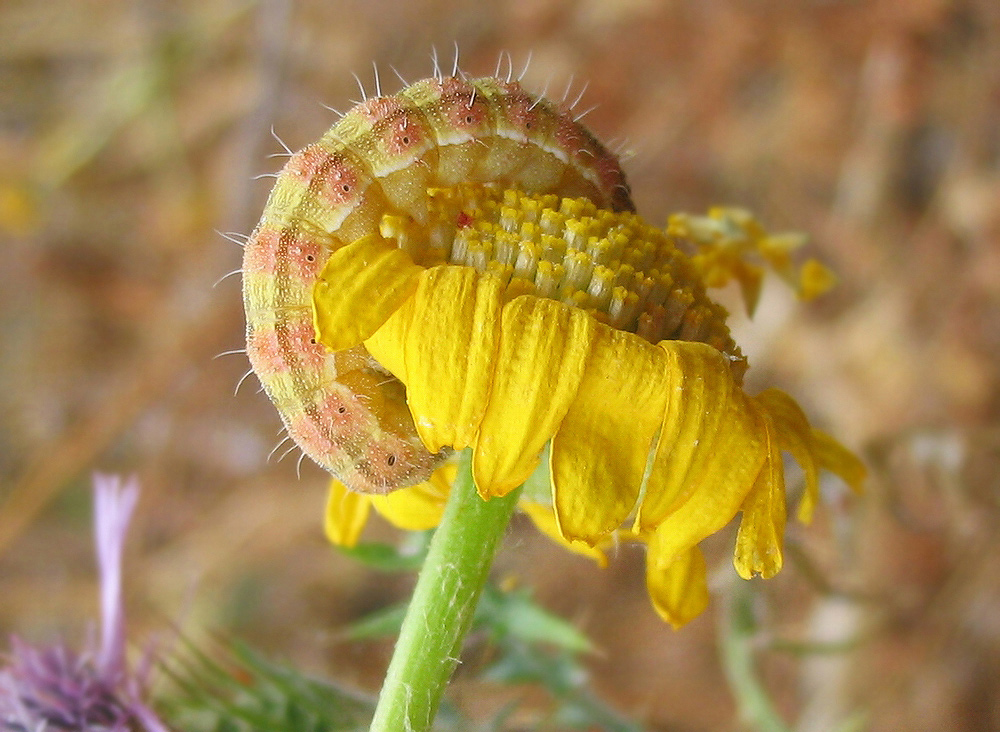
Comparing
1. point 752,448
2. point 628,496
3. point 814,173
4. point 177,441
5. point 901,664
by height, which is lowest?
point 628,496

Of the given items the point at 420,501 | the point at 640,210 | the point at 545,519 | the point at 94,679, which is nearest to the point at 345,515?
the point at 420,501

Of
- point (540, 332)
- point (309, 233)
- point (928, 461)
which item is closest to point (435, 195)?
point (309, 233)

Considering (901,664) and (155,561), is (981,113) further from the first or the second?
(155,561)

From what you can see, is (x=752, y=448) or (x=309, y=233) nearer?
(x=752, y=448)

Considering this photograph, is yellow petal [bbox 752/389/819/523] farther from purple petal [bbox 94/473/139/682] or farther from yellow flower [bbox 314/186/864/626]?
purple petal [bbox 94/473/139/682]

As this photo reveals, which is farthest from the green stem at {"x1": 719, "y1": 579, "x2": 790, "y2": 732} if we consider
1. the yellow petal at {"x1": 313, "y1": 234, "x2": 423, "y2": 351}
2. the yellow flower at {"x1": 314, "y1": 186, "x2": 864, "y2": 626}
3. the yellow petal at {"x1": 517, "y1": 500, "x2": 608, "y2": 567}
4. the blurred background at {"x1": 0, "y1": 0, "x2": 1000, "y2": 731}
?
the yellow petal at {"x1": 313, "y1": 234, "x2": 423, "y2": 351}

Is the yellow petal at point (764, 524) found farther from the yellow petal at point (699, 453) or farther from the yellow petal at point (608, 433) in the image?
the yellow petal at point (608, 433)
